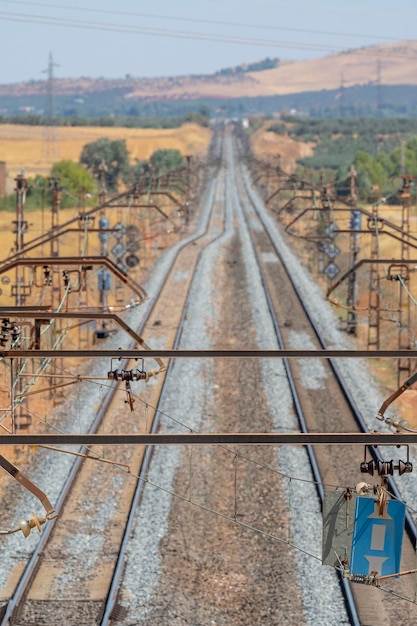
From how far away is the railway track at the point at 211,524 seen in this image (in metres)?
13.4

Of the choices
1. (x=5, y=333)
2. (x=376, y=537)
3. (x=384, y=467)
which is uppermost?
(x=5, y=333)

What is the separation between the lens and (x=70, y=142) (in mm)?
161500

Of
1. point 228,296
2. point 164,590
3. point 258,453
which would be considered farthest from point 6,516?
point 228,296

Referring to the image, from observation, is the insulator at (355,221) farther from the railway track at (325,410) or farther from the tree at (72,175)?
the tree at (72,175)

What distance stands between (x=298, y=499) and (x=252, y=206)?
7341cm

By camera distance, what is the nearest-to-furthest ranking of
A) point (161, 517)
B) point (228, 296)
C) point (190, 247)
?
point (161, 517) < point (228, 296) < point (190, 247)

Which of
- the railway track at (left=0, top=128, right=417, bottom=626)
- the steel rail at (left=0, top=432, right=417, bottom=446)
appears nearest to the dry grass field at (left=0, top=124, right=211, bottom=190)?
the railway track at (left=0, top=128, right=417, bottom=626)

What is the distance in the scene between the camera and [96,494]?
58.1 ft

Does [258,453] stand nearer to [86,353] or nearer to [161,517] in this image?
[161,517]

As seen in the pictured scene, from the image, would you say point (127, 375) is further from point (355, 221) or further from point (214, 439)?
point (355, 221)

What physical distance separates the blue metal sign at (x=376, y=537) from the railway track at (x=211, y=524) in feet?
3.12

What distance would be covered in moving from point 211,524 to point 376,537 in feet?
24.1

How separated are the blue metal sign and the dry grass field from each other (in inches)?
4186

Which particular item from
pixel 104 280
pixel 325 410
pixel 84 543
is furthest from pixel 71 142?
pixel 84 543
